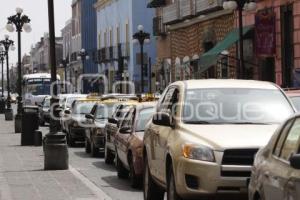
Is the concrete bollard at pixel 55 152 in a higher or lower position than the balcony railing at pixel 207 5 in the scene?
lower

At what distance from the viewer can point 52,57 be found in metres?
18.7

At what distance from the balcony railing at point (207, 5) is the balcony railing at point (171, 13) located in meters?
4.08

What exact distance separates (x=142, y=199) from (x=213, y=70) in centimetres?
2667

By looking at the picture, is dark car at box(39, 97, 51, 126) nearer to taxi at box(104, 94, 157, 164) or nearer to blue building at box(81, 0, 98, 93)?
taxi at box(104, 94, 157, 164)

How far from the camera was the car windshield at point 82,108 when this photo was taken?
27.4m

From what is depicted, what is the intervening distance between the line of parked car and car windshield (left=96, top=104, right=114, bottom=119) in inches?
438

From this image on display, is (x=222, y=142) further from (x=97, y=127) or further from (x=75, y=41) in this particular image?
(x=75, y=41)

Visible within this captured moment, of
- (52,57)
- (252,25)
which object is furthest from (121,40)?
(52,57)

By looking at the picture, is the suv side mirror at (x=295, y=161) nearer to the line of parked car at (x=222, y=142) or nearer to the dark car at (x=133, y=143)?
the line of parked car at (x=222, y=142)

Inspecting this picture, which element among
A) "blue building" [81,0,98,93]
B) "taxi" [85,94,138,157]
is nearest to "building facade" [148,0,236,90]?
"taxi" [85,94,138,157]

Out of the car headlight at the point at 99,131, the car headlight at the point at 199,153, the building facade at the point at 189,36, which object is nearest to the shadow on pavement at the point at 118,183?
the car headlight at the point at 199,153

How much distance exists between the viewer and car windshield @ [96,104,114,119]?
23.3 m

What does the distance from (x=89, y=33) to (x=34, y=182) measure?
72453 millimetres

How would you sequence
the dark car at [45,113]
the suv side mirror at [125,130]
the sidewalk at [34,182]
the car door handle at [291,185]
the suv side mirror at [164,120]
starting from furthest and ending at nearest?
the dark car at [45,113] < the suv side mirror at [125,130] < the sidewalk at [34,182] < the suv side mirror at [164,120] < the car door handle at [291,185]
